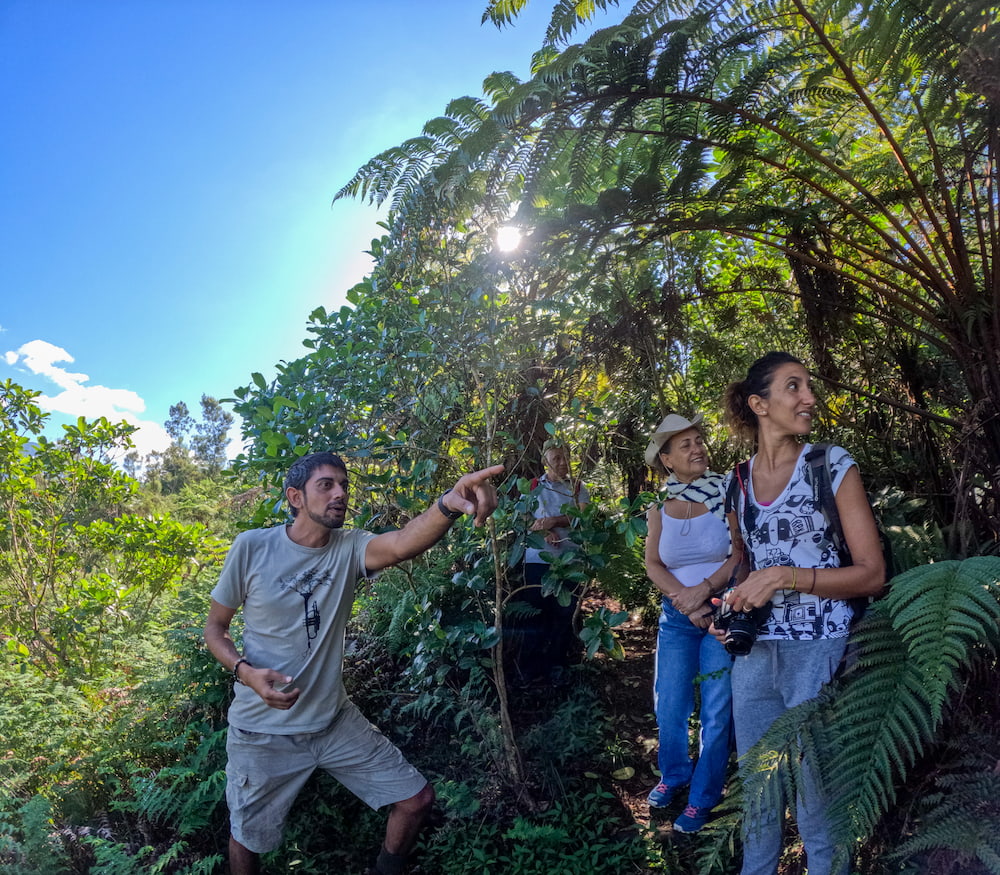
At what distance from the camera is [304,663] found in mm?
2783

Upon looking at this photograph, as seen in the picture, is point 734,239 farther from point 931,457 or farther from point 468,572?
point 468,572

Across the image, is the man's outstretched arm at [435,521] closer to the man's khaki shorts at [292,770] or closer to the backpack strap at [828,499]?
the man's khaki shorts at [292,770]

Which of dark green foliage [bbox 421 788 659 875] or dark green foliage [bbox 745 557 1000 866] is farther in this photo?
dark green foliage [bbox 421 788 659 875]

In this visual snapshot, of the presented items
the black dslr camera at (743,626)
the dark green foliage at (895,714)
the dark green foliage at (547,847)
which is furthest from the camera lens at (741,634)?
the dark green foliage at (547,847)

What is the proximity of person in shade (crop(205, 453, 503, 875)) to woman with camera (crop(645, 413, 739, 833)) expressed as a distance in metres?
1.22

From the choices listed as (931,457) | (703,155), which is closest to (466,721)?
(931,457)

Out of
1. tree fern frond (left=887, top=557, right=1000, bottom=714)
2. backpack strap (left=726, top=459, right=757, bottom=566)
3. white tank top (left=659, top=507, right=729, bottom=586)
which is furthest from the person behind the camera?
white tank top (left=659, top=507, right=729, bottom=586)

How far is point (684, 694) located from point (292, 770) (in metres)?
1.84

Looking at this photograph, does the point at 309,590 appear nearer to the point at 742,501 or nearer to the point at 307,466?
the point at 307,466

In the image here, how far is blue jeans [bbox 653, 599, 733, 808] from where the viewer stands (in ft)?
10.2

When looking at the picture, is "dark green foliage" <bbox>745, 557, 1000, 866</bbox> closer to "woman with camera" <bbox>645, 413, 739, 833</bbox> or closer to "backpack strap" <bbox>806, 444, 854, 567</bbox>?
"backpack strap" <bbox>806, 444, 854, 567</bbox>

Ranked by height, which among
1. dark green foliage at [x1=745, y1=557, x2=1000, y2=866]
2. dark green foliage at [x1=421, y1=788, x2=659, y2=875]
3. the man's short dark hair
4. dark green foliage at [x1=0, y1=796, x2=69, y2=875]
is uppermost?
the man's short dark hair

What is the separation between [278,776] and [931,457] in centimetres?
333

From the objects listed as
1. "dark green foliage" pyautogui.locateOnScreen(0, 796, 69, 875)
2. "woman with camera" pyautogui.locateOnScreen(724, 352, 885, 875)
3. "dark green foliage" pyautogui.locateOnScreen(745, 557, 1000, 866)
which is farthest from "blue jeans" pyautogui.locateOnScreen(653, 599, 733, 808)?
"dark green foliage" pyautogui.locateOnScreen(0, 796, 69, 875)
